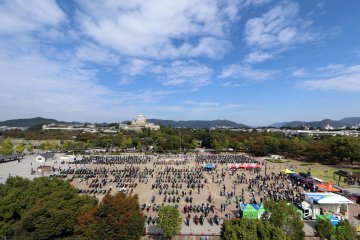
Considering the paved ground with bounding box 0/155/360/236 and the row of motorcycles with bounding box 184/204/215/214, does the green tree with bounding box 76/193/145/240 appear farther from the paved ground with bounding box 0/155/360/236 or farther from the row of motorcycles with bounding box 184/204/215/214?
the row of motorcycles with bounding box 184/204/215/214

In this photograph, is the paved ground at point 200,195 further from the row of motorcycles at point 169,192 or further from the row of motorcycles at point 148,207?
the row of motorcycles at point 169,192

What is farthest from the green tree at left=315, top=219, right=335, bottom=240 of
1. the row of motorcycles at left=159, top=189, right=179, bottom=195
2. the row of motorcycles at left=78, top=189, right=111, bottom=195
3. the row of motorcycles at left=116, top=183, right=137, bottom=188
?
the row of motorcycles at left=116, top=183, right=137, bottom=188

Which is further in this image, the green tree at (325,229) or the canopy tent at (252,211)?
the canopy tent at (252,211)

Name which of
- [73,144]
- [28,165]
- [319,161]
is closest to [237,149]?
[319,161]

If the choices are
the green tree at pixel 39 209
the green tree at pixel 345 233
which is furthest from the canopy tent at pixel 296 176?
the green tree at pixel 39 209

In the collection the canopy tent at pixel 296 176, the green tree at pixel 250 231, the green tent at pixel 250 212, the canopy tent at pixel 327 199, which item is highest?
the green tree at pixel 250 231
